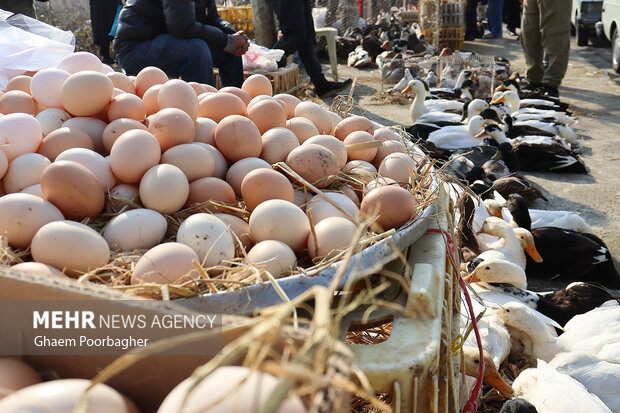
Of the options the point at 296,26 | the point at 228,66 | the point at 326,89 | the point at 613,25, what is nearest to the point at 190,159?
the point at 228,66

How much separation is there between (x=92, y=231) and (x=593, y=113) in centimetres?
688

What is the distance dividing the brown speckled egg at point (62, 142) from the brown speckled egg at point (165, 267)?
0.62 meters

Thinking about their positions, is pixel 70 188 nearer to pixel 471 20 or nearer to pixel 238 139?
pixel 238 139

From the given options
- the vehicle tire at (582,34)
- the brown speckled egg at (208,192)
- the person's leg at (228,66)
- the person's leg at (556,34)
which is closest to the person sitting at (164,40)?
the person's leg at (228,66)

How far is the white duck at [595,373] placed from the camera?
2.08 meters

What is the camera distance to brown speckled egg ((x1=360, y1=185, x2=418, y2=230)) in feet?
4.99

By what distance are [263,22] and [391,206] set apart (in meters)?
7.12

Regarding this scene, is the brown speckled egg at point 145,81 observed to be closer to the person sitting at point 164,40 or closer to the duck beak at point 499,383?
the duck beak at point 499,383

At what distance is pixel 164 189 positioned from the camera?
1.49 metres

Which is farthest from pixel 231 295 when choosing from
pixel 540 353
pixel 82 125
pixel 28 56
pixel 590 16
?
pixel 590 16

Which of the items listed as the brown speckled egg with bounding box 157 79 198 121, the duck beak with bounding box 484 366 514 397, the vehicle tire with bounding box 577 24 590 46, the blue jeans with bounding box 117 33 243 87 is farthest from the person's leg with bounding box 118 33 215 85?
the vehicle tire with bounding box 577 24 590 46

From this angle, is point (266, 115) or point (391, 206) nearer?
point (391, 206)

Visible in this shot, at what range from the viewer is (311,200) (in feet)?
5.27

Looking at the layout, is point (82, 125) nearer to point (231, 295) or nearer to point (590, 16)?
point (231, 295)
